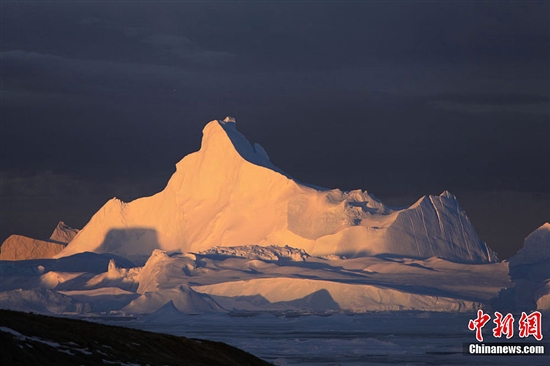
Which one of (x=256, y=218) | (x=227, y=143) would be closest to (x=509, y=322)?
(x=256, y=218)

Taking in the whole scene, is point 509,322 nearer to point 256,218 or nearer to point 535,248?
point 535,248

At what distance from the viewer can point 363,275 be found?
381 ft

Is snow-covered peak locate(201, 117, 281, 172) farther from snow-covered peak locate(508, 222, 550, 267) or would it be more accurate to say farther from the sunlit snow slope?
snow-covered peak locate(508, 222, 550, 267)

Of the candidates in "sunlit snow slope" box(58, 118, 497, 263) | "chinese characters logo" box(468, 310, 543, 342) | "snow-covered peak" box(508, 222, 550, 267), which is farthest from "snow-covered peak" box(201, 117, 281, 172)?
"chinese characters logo" box(468, 310, 543, 342)

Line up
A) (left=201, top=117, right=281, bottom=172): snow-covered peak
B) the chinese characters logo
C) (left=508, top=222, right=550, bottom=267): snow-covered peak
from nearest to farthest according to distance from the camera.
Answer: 1. the chinese characters logo
2. (left=508, top=222, right=550, bottom=267): snow-covered peak
3. (left=201, top=117, right=281, bottom=172): snow-covered peak

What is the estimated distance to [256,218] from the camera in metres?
141

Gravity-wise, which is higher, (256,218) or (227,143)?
(227,143)

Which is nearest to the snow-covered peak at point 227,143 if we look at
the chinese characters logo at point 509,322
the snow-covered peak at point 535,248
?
the snow-covered peak at point 535,248

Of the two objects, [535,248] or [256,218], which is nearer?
[535,248]

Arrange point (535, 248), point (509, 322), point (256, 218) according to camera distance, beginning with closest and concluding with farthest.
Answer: point (509, 322) < point (535, 248) < point (256, 218)

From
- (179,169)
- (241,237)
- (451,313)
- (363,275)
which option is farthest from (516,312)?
(179,169)

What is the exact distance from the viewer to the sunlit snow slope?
13012cm

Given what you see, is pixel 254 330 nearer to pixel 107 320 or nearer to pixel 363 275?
pixel 107 320

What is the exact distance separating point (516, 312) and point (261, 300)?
2710 cm
